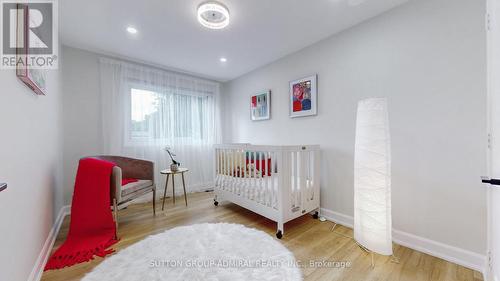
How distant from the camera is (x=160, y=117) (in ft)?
10.4

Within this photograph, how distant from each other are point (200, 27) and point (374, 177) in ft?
7.53

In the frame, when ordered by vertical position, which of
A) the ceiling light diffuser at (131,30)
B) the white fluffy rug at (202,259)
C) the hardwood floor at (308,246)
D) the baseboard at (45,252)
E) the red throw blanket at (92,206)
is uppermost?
the ceiling light diffuser at (131,30)

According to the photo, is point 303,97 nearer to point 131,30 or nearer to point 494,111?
point 494,111

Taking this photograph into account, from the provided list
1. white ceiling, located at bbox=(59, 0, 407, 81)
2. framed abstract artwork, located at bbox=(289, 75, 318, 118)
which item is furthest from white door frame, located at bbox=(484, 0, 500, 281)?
framed abstract artwork, located at bbox=(289, 75, 318, 118)

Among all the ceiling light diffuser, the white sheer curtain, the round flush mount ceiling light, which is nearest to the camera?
the round flush mount ceiling light

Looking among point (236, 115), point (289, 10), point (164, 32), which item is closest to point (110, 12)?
point (164, 32)

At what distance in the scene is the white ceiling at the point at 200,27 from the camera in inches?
69.3

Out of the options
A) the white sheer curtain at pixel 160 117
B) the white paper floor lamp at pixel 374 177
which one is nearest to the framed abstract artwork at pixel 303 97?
the white paper floor lamp at pixel 374 177

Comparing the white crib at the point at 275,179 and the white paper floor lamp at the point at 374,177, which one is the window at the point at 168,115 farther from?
the white paper floor lamp at the point at 374,177

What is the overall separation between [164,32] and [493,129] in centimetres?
285

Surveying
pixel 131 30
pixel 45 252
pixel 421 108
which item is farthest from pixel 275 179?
pixel 131 30

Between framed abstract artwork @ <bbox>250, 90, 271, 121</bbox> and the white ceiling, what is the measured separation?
0.56m

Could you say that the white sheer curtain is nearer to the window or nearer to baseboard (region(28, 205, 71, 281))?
the window

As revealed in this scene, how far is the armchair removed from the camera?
1901 millimetres
